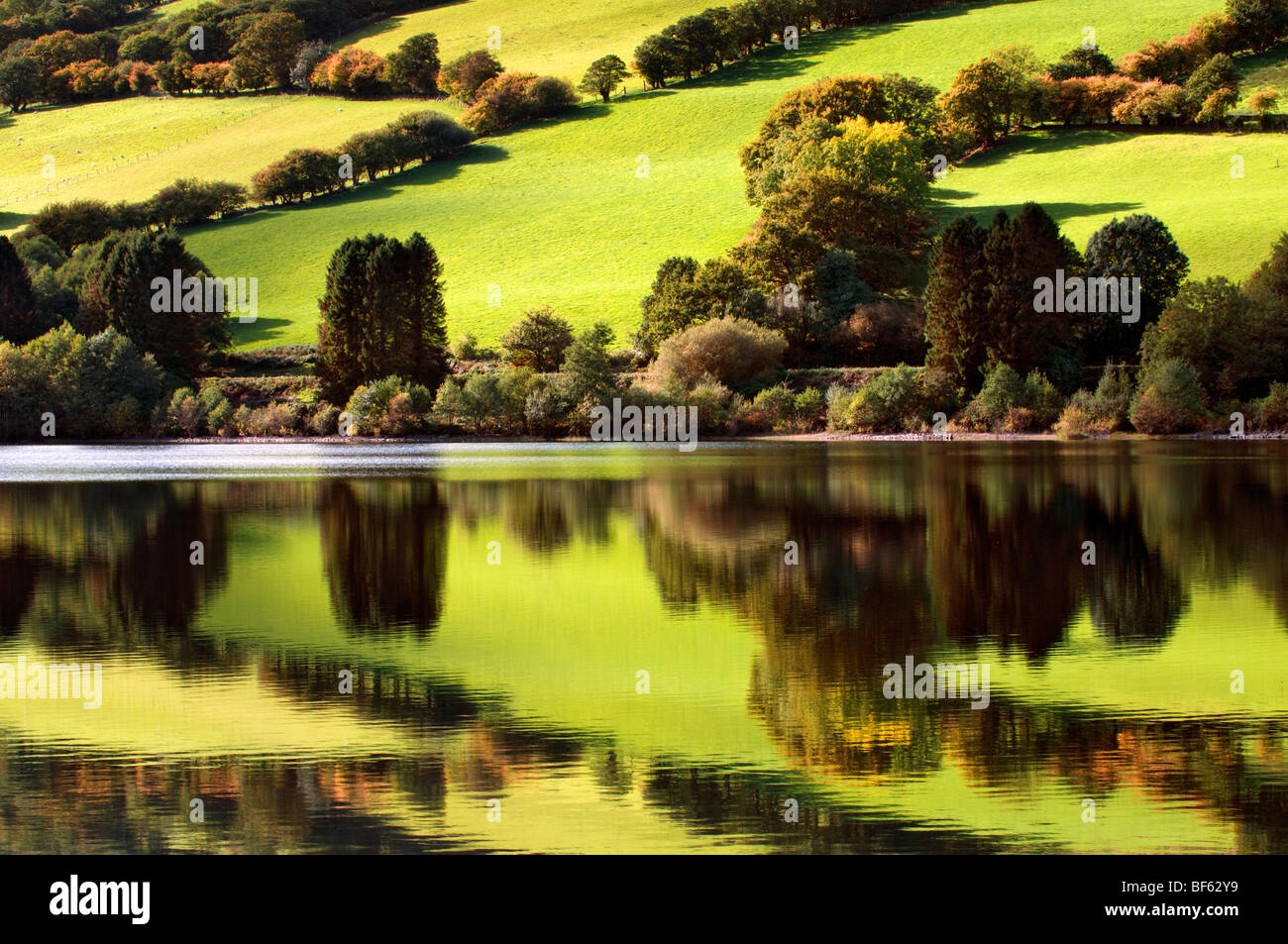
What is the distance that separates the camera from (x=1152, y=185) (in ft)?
326

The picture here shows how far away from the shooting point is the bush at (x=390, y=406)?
79.5m

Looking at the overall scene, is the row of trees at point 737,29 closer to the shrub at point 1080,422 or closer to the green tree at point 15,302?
the green tree at point 15,302

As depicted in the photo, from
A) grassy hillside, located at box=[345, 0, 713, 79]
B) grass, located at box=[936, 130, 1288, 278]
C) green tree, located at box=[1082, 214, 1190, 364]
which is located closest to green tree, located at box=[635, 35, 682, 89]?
grassy hillside, located at box=[345, 0, 713, 79]

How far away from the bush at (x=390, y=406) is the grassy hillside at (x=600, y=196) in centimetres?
1316

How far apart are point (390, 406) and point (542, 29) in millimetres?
101034

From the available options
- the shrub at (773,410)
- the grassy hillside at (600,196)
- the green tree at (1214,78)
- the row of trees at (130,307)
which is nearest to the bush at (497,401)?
the shrub at (773,410)

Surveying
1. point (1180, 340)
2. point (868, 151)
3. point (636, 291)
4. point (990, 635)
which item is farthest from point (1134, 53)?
point (990, 635)

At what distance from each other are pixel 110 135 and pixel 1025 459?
131897 millimetres

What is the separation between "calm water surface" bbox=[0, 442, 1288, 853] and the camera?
34.8 feet

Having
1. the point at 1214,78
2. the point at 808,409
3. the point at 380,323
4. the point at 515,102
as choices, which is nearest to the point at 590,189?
the point at 515,102

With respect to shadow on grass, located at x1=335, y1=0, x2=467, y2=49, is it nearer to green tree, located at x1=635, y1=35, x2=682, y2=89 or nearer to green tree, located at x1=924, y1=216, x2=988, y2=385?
green tree, located at x1=635, y1=35, x2=682, y2=89

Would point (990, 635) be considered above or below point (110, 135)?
below
